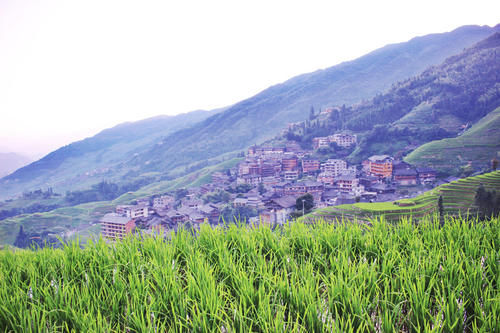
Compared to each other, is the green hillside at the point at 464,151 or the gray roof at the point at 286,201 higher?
the green hillside at the point at 464,151

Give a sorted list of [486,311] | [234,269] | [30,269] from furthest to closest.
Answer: [30,269] < [234,269] < [486,311]

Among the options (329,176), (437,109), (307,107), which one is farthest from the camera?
(307,107)

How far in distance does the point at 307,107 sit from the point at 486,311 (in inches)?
5711

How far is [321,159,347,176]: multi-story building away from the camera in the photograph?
63.2 m

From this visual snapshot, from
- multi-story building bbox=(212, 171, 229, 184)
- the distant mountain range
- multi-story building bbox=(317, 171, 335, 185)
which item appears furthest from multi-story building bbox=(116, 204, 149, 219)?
the distant mountain range

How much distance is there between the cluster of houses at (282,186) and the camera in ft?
151

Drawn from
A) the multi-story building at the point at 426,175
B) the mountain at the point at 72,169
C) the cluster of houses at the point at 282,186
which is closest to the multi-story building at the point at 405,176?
the cluster of houses at the point at 282,186

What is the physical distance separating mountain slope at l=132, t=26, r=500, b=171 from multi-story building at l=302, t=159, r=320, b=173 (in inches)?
2289

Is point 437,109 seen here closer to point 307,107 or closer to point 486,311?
point 307,107

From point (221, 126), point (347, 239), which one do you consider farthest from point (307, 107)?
point (347, 239)

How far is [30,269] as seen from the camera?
225cm

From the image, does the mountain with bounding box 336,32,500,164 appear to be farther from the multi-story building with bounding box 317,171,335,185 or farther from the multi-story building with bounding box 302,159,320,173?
the multi-story building with bounding box 317,171,335,185

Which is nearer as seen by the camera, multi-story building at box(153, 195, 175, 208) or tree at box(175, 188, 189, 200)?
multi-story building at box(153, 195, 175, 208)

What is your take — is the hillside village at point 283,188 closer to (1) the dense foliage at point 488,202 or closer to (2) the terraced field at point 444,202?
(2) the terraced field at point 444,202
